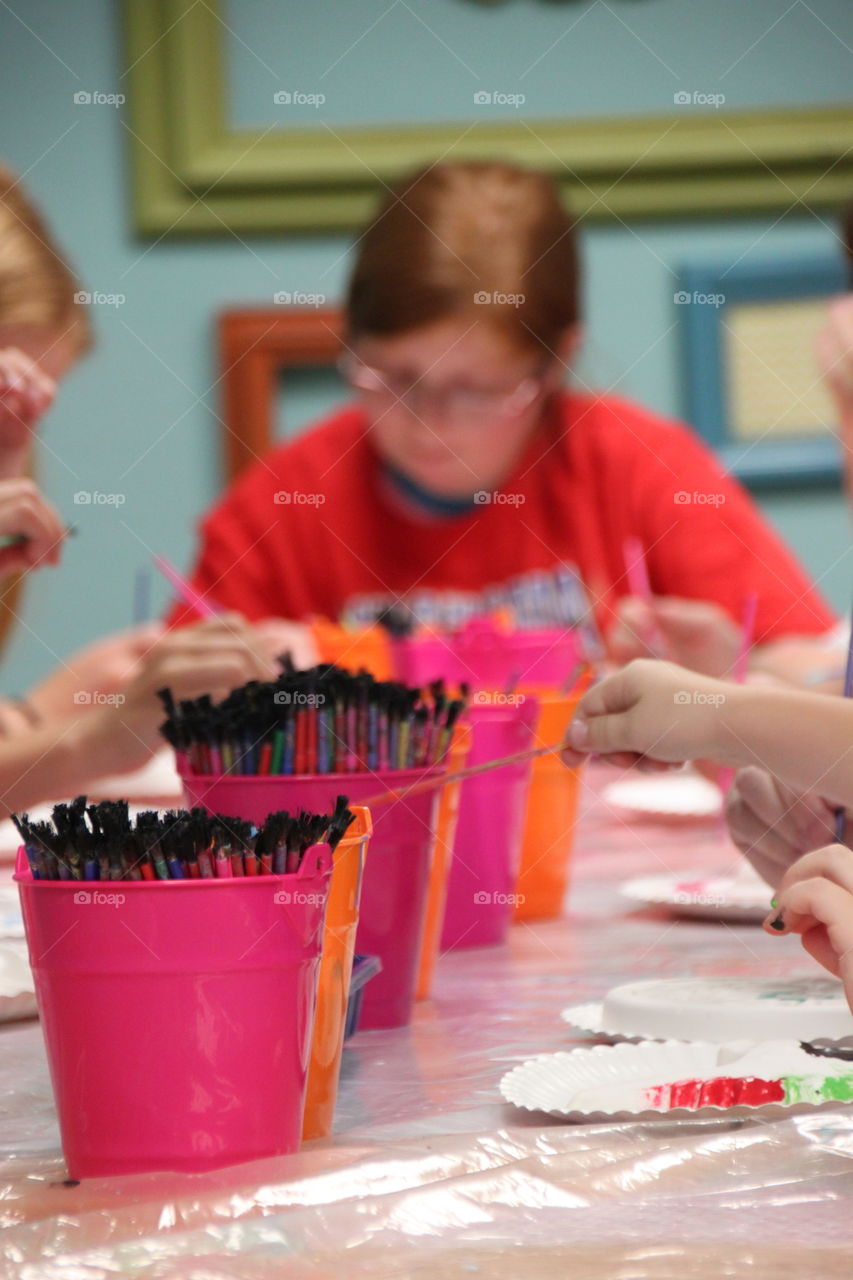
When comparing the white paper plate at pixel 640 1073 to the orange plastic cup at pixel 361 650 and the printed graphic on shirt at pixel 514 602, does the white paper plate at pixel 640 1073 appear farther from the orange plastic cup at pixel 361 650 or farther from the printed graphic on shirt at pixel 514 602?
the printed graphic on shirt at pixel 514 602

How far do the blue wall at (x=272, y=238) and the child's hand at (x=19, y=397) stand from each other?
1194mm

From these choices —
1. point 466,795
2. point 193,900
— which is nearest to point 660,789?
point 466,795

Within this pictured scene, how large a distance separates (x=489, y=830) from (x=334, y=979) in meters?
0.35

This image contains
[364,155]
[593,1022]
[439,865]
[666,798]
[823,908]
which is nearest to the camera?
[823,908]

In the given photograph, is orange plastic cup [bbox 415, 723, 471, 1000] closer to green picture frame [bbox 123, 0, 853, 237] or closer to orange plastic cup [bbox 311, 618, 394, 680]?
orange plastic cup [bbox 311, 618, 394, 680]

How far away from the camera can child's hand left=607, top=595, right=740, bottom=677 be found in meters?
1.59

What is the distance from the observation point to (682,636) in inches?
63.4

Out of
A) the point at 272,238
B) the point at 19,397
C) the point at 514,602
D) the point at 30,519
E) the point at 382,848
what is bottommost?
the point at 382,848

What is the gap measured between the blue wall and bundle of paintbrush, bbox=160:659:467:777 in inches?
73.4

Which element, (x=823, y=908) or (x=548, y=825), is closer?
(x=823, y=908)

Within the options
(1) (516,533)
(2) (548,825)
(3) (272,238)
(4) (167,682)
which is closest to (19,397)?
(4) (167,682)

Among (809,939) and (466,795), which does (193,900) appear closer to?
(809,939)

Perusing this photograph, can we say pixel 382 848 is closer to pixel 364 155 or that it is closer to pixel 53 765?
pixel 53 765

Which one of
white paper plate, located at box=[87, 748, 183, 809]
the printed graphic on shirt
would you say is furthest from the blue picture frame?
white paper plate, located at box=[87, 748, 183, 809]
